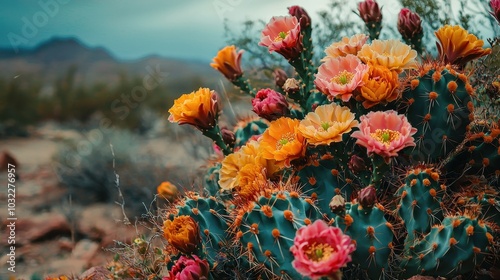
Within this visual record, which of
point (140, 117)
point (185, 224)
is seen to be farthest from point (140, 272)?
point (140, 117)

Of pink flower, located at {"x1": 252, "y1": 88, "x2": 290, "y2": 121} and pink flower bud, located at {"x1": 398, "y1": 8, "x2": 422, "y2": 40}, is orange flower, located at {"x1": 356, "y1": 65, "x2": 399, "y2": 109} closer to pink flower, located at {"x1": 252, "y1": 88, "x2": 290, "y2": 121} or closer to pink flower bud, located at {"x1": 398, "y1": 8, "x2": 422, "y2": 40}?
pink flower, located at {"x1": 252, "y1": 88, "x2": 290, "y2": 121}

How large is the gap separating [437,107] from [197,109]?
825mm

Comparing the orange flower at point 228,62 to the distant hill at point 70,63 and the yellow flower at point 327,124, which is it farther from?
the distant hill at point 70,63

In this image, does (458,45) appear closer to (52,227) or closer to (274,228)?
(274,228)

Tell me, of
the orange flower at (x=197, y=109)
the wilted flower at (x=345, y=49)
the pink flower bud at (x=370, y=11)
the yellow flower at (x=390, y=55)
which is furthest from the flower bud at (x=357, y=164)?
the pink flower bud at (x=370, y=11)

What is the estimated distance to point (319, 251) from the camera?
1.61 meters

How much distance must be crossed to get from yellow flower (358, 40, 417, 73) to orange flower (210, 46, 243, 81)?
2.24 ft

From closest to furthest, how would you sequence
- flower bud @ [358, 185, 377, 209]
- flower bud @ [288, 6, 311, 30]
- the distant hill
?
flower bud @ [358, 185, 377, 209] → flower bud @ [288, 6, 311, 30] → the distant hill

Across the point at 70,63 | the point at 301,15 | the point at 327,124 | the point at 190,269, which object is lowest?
the point at 70,63

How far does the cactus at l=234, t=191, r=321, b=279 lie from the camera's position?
6.21 feet

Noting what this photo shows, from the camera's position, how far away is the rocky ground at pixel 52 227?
4.19 meters

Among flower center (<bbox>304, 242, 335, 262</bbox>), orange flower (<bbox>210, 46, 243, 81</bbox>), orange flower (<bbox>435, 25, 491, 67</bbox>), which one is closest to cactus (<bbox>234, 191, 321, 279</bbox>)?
flower center (<bbox>304, 242, 335, 262</bbox>)

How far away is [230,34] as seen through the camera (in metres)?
4.01

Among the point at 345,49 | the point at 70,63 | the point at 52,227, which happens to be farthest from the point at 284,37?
the point at 70,63
